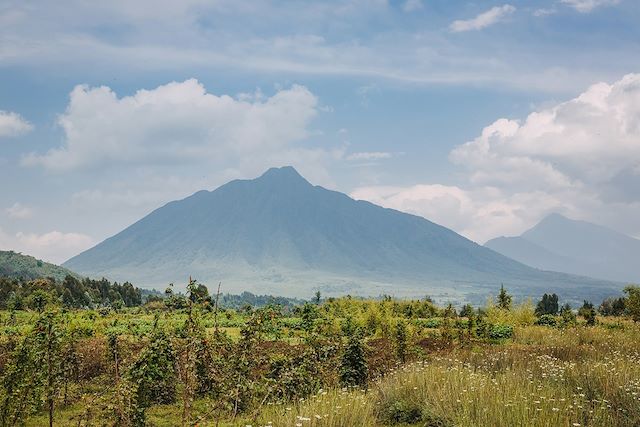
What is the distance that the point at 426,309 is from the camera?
130 feet

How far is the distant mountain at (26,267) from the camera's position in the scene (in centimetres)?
13052

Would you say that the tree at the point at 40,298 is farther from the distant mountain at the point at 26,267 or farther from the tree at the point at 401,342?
the distant mountain at the point at 26,267

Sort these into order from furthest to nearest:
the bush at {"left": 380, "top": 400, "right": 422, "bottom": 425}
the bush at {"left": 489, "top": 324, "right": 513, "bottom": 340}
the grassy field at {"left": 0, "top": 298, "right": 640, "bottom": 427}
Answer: the bush at {"left": 489, "top": 324, "right": 513, "bottom": 340}
the bush at {"left": 380, "top": 400, "right": 422, "bottom": 425}
the grassy field at {"left": 0, "top": 298, "right": 640, "bottom": 427}

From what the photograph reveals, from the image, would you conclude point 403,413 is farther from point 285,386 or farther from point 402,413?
point 285,386

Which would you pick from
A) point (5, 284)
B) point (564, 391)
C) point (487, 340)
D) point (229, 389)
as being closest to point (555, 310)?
point (487, 340)

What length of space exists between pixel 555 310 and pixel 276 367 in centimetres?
4679

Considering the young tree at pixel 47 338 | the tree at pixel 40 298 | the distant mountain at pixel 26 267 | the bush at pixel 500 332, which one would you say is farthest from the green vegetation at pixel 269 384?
the distant mountain at pixel 26 267

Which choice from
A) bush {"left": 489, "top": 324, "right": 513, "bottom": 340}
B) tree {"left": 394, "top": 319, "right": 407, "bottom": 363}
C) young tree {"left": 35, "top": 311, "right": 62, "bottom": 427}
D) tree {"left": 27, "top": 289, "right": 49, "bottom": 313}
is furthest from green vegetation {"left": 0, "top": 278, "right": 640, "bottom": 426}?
bush {"left": 489, "top": 324, "right": 513, "bottom": 340}

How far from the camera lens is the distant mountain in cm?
13052

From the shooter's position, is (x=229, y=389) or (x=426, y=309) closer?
(x=229, y=389)

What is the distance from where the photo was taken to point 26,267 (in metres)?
135

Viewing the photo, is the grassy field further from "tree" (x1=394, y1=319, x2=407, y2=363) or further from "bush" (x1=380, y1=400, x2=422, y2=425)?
"tree" (x1=394, y1=319, x2=407, y2=363)

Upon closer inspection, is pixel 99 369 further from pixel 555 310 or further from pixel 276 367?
pixel 555 310

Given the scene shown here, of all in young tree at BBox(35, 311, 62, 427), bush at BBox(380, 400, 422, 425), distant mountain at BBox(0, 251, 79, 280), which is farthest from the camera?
distant mountain at BBox(0, 251, 79, 280)
